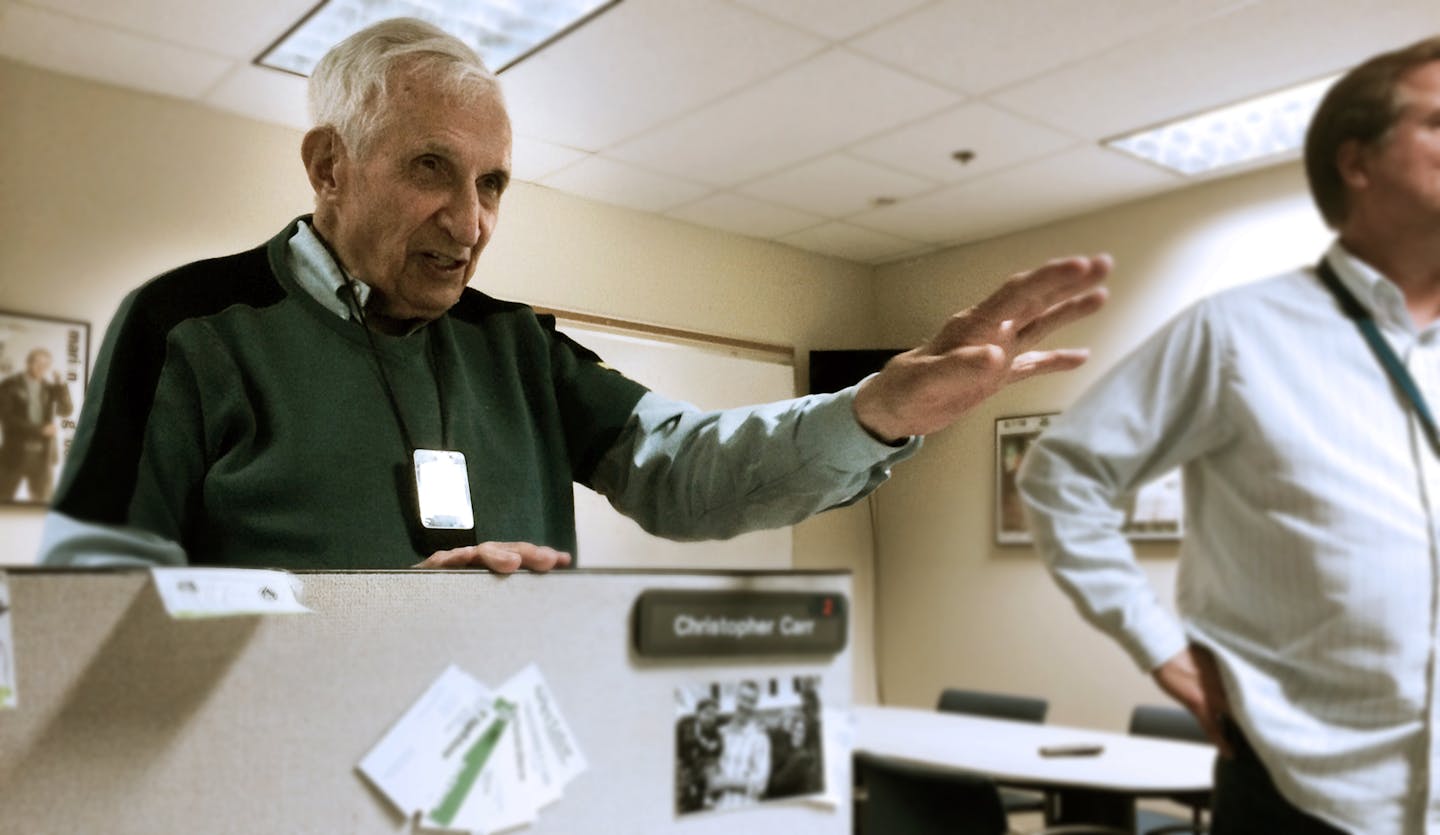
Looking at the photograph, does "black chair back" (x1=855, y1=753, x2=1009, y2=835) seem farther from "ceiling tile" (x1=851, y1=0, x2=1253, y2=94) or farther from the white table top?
"ceiling tile" (x1=851, y1=0, x2=1253, y2=94)

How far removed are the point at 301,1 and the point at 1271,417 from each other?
52 cm

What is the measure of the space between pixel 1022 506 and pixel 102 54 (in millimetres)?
486

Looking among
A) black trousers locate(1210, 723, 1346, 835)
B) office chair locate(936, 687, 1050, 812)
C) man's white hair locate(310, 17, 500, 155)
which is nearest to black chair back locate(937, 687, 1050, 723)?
office chair locate(936, 687, 1050, 812)

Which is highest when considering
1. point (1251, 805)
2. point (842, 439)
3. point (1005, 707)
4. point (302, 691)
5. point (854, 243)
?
point (854, 243)

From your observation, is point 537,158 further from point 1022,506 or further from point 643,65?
point 1022,506

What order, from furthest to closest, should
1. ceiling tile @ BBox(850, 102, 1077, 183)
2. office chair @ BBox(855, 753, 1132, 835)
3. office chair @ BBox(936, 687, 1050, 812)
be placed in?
1. office chair @ BBox(936, 687, 1050, 812)
2. office chair @ BBox(855, 753, 1132, 835)
3. ceiling tile @ BBox(850, 102, 1077, 183)

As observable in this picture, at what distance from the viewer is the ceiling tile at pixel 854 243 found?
488mm

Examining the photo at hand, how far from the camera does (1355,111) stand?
1.59 ft

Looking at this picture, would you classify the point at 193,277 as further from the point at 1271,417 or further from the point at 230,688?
the point at 1271,417

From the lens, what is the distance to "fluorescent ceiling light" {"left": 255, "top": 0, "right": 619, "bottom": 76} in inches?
15.7

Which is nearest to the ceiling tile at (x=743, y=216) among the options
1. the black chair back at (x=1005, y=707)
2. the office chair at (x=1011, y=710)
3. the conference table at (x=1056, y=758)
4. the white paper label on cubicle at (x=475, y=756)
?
the white paper label on cubicle at (x=475, y=756)

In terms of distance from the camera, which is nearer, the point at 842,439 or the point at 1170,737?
the point at 842,439

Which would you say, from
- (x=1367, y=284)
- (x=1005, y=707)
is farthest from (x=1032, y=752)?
(x=1367, y=284)

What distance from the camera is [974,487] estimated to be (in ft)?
1.82
